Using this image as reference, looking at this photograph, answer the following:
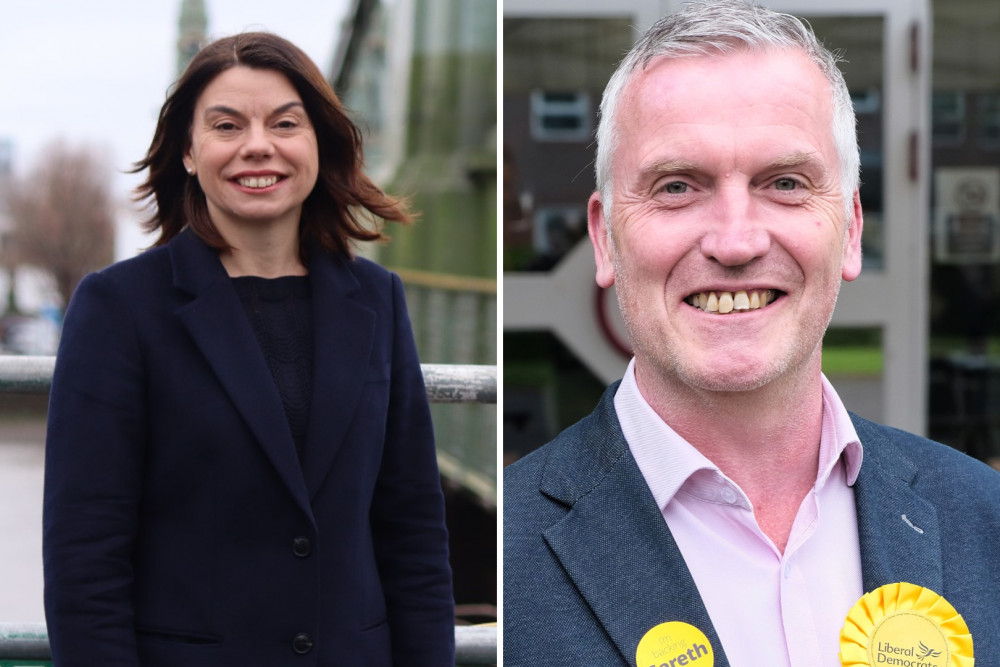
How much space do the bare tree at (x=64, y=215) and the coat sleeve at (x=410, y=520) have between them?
0.44m

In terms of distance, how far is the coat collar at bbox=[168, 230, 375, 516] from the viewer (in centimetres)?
152

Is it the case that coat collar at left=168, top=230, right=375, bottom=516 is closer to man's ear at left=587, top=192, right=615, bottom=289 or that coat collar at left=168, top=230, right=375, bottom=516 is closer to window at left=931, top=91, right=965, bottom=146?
→ man's ear at left=587, top=192, right=615, bottom=289

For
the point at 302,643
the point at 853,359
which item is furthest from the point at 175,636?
the point at 853,359

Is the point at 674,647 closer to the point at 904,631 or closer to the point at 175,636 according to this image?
the point at 904,631

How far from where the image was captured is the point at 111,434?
1.48m

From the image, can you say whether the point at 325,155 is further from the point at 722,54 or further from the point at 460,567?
the point at 460,567

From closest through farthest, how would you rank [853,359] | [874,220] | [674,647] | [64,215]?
[674,647]
[64,215]
[853,359]
[874,220]

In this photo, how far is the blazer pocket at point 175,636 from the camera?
1.54 m

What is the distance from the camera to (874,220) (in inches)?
148

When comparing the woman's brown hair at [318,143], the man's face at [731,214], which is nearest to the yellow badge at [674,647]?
the man's face at [731,214]

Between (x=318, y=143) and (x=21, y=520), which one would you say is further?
(x=21, y=520)

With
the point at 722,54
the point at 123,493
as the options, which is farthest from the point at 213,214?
the point at 722,54

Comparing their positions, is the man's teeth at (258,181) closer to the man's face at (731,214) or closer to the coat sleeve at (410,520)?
the coat sleeve at (410,520)

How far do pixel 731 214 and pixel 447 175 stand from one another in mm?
2846
